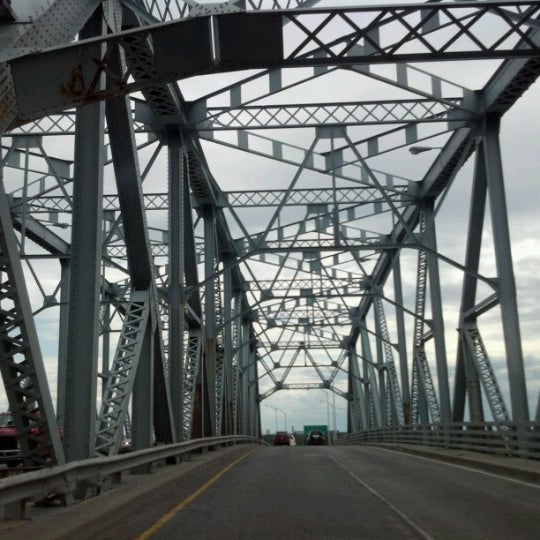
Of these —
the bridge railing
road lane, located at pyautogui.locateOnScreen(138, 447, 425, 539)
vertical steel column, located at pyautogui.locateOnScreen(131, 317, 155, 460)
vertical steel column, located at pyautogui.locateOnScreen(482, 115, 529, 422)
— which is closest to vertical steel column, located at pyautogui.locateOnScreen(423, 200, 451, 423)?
the bridge railing

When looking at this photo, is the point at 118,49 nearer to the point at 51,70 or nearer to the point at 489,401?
the point at 51,70

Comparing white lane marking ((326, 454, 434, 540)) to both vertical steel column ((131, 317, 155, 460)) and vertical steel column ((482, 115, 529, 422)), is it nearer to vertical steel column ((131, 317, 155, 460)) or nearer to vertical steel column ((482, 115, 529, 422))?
vertical steel column ((131, 317, 155, 460))

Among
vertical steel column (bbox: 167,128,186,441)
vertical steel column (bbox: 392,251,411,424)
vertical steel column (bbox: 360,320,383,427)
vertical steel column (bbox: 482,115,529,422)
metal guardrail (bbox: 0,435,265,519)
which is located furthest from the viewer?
vertical steel column (bbox: 360,320,383,427)

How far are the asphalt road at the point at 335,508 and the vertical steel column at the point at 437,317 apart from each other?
13.0 m

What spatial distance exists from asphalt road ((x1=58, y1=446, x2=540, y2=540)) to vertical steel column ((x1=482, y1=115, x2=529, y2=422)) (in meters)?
5.27

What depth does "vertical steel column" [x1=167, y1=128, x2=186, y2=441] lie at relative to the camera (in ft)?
71.1

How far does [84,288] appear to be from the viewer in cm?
1177

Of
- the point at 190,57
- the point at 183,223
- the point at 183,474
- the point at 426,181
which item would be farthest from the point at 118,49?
the point at 426,181

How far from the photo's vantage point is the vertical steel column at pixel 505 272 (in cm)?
2097

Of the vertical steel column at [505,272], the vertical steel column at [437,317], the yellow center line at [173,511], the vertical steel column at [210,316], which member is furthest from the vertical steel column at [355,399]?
the yellow center line at [173,511]

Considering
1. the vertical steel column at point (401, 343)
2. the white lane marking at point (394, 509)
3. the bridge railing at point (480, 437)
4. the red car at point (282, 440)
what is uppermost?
the vertical steel column at point (401, 343)

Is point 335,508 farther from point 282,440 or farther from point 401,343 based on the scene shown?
point 282,440

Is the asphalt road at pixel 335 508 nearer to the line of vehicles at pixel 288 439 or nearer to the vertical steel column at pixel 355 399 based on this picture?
the vertical steel column at pixel 355 399

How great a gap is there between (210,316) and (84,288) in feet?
64.6
